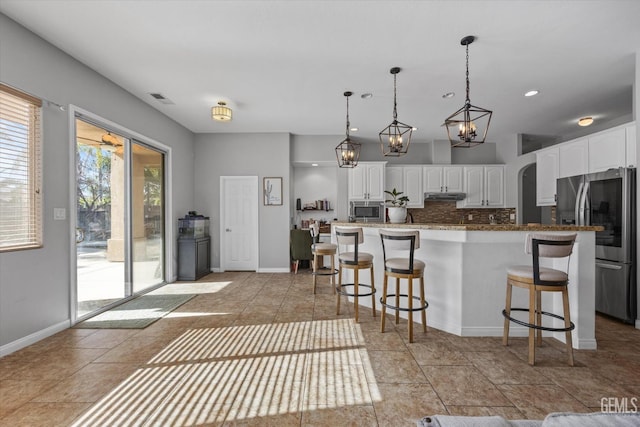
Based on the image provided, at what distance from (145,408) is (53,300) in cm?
193

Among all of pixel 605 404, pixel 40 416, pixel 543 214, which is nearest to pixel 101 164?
pixel 40 416

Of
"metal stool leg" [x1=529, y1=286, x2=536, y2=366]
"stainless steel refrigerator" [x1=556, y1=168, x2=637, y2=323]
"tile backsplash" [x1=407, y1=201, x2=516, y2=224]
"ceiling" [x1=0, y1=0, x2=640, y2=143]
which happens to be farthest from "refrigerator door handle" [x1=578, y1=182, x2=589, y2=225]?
"tile backsplash" [x1=407, y1=201, x2=516, y2=224]

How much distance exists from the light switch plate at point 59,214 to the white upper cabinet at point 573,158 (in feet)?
21.8

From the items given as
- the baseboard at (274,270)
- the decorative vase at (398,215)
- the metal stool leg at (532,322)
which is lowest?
the baseboard at (274,270)

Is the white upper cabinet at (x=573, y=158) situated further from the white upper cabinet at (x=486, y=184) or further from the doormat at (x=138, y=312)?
the doormat at (x=138, y=312)

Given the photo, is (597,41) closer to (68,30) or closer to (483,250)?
(483,250)

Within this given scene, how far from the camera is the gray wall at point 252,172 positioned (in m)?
5.87

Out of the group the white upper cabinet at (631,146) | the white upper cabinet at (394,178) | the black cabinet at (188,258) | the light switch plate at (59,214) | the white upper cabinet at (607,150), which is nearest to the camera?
the light switch plate at (59,214)

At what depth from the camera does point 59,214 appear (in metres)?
2.93

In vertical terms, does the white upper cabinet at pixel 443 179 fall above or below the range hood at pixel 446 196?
above

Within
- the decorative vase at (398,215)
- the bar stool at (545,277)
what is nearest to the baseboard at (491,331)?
the bar stool at (545,277)

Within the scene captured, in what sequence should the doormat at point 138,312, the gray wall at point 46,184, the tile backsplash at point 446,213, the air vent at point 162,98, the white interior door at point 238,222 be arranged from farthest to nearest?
the tile backsplash at point 446,213 → the white interior door at point 238,222 → the air vent at point 162,98 → the doormat at point 138,312 → the gray wall at point 46,184

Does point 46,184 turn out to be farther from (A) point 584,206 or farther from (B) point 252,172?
(A) point 584,206

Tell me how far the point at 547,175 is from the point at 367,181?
317cm
